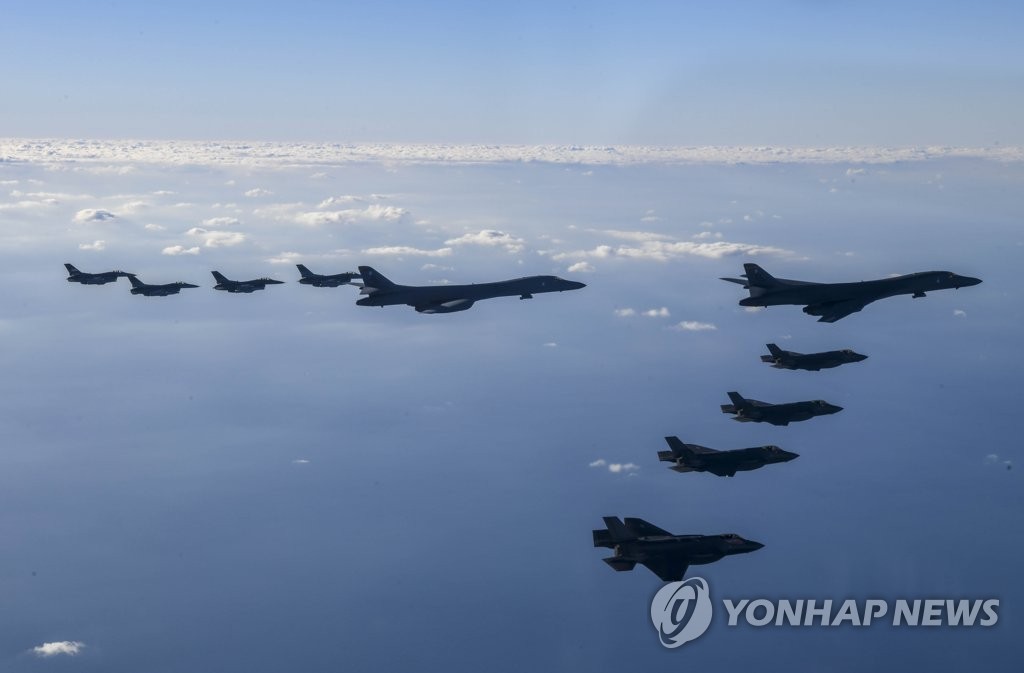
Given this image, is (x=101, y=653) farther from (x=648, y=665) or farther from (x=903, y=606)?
(x=903, y=606)

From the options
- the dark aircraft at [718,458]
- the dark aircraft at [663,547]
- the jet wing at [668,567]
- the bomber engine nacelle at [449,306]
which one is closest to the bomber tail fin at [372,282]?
the bomber engine nacelle at [449,306]

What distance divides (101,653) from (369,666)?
71.2 m

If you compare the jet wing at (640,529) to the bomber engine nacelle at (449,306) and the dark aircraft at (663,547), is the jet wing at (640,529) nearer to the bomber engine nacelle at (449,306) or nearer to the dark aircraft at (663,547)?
the dark aircraft at (663,547)

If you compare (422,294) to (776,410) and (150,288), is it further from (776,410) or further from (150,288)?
(150,288)

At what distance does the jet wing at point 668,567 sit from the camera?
56.5 meters

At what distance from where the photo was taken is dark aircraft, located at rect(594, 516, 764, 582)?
5616 centimetres

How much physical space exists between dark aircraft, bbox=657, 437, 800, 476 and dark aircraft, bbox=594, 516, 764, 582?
21.5ft

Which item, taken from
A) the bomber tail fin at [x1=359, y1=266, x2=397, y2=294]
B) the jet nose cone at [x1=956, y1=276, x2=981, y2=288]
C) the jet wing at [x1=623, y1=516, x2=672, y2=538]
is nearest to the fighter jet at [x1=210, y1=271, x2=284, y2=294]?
the bomber tail fin at [x1=359, y1=266, x2=397, y2=294]

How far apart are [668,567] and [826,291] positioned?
3348 centimetres

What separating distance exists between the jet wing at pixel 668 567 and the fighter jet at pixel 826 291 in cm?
2730

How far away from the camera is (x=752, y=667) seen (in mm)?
195375

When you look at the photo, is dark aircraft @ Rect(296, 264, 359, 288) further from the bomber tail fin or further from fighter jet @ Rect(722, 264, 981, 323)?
fighter jet @ Rect(722, 264, 981, 323)

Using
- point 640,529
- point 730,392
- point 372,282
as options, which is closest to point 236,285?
point 372,282

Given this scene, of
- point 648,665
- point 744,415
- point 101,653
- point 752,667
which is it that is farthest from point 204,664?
point 744,415
